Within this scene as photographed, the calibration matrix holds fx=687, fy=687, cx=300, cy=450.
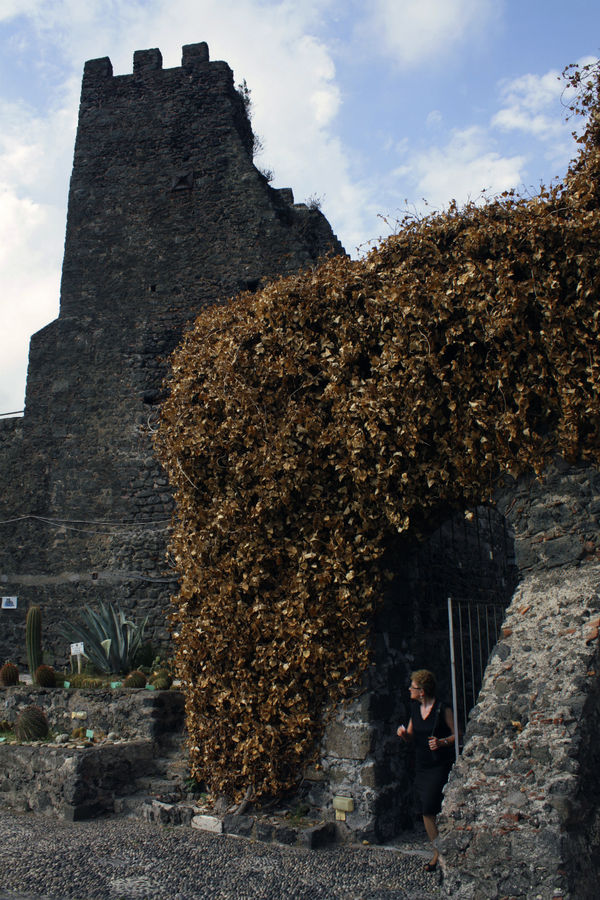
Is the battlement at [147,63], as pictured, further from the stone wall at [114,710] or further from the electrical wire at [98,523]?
the stone wall at [114,710]

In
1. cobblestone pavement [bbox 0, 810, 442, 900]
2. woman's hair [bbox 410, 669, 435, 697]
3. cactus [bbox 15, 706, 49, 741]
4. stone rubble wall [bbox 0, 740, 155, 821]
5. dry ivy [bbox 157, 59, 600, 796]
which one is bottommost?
cobblestone pavement [bbox 0, 810, 442, 900]

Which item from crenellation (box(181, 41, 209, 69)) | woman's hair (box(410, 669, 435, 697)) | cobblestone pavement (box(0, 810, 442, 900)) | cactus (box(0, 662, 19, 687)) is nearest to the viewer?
cobblestone pavement (box(0, 810, 442, 900))

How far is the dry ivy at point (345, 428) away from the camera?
15.9 feet

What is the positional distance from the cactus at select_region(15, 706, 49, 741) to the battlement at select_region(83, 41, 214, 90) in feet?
39.9

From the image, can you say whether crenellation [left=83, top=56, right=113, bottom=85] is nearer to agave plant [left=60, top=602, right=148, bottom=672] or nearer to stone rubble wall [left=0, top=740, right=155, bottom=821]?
agave plant [left=60, top=602, right=148, bottom=672]

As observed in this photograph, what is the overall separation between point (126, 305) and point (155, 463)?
129 inches

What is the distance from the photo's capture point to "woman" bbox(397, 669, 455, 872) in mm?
4801

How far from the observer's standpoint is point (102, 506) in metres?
12.0

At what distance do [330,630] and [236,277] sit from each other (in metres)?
8.40

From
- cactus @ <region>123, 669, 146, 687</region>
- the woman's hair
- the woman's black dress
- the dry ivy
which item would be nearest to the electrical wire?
cactus @ <region>123, 669, 146, 687</region>

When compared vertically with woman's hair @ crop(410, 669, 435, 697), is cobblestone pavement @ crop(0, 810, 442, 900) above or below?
below

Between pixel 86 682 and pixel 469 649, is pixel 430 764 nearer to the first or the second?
pixel 469 649

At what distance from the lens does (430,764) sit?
482cm

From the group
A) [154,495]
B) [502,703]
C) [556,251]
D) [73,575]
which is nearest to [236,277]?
[154,495]
